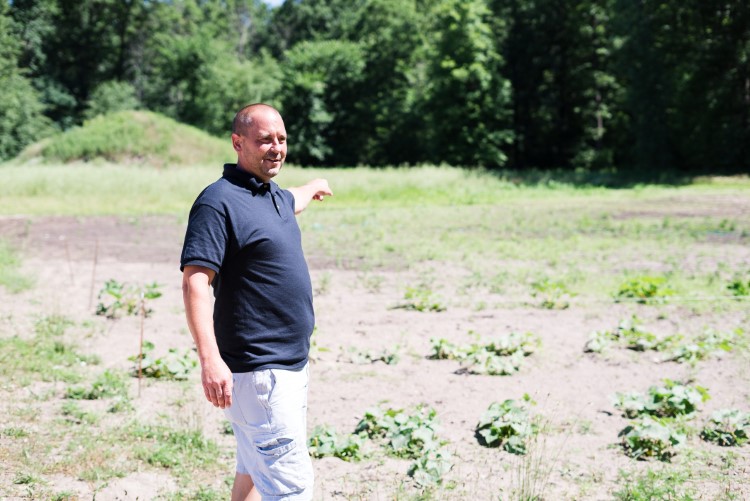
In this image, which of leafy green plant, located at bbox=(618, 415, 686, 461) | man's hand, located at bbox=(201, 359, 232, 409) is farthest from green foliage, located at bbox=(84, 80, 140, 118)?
man's hand, located at bbox=(201, 359, 232, 409)

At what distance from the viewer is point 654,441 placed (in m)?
4.52

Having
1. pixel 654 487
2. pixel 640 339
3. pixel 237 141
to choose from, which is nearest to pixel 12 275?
pixel 640 339

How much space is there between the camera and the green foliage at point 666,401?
5.04 metres

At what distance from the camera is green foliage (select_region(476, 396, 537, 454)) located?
4.56 meters

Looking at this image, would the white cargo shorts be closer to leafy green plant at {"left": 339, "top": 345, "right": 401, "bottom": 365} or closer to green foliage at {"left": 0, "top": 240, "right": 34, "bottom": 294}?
leafy green plant at {"left": 339, "top": 345, "right": 401, "bottom": 365}

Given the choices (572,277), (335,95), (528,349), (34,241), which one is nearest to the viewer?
(528,349)

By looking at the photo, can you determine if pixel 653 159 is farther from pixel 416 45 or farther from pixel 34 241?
pixel 34 241

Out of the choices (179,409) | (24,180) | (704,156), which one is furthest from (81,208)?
(704,156)

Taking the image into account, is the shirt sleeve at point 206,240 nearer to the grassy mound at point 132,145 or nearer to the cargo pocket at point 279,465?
the cargo pocket at point 279,465

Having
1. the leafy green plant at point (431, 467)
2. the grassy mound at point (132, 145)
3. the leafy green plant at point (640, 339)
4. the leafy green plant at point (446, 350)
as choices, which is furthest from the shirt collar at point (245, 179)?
the grassy mound at point (132, 145)

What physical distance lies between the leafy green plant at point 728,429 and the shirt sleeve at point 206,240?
3574mm

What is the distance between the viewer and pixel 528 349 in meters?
6.66

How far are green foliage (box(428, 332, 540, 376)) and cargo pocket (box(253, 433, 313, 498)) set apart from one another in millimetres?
3602

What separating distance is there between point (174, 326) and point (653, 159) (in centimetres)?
3589
